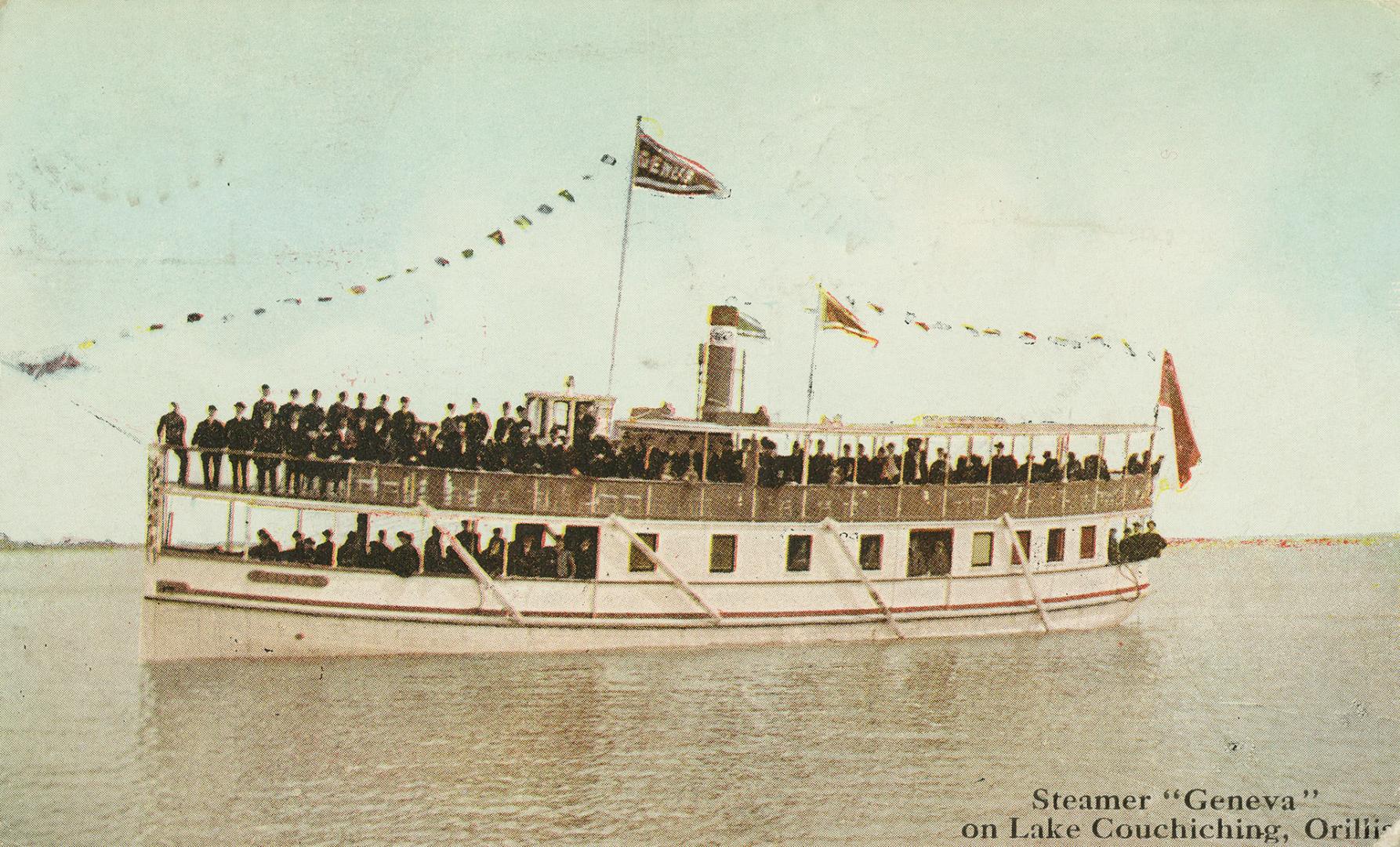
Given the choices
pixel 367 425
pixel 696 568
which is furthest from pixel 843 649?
pixel 367 425

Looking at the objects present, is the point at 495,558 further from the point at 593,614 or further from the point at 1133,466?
the point at 1133,466

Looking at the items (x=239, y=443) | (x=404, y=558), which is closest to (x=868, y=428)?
(x=404, y=558)

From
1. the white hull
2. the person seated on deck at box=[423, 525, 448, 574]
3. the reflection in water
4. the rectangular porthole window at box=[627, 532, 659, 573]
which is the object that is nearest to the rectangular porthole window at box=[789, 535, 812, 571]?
the white hull

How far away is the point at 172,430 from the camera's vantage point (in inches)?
563

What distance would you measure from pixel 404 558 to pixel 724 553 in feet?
15.4

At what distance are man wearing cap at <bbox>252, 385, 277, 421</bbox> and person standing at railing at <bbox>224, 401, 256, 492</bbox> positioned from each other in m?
A: 0.12

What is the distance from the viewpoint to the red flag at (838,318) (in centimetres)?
1642

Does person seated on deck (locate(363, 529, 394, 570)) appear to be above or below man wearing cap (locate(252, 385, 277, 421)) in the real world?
below

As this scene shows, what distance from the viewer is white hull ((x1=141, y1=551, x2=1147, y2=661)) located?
552 inches

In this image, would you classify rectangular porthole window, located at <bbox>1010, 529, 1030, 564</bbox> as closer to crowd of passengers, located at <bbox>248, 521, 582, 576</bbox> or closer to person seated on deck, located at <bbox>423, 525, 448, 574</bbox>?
crowd of passengers, located at <bbox>248, 521, 582, 576</bbox>

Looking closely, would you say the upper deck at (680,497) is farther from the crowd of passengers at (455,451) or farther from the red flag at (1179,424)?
the red flag at (1179,424)

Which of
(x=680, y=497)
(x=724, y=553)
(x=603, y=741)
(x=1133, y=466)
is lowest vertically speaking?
(x=603, y=741)

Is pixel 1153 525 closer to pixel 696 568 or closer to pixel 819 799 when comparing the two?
pixel 696 568

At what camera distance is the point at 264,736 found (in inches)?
453
